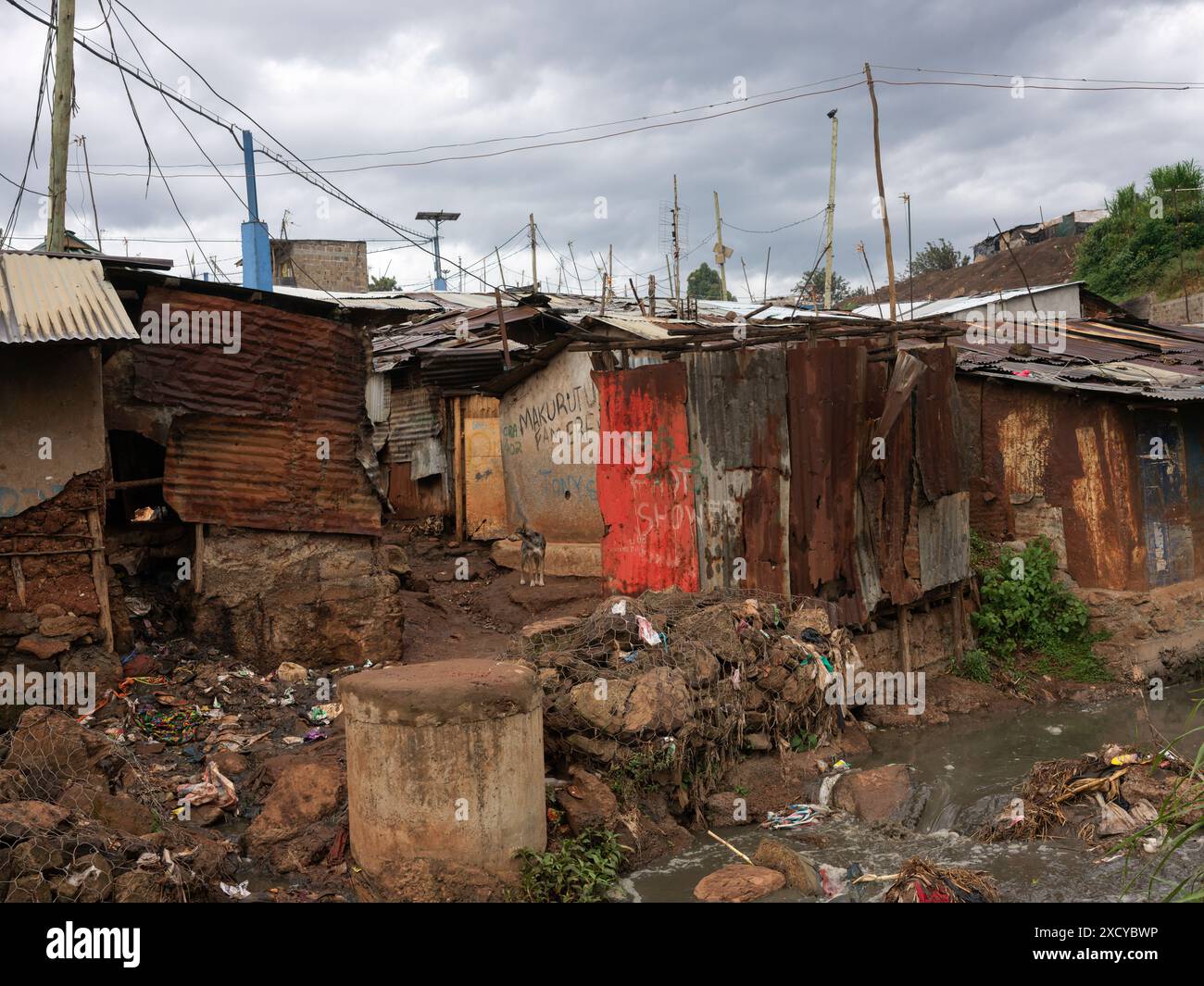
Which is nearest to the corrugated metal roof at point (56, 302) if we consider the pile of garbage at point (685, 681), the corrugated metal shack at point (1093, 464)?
the pile of garbage at point (685, 681)

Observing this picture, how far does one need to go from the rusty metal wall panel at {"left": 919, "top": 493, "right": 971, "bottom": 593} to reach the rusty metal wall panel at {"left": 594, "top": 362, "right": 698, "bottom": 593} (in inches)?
111

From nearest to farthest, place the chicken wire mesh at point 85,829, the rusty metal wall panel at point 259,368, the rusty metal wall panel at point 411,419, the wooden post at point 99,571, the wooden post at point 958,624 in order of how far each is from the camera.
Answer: the chicken wire mesh at point 85,829 < the wooden post at point 99,571 < the rusty metal wall panel at point 259,368 < the wooden post at point 958,624 < the rusty metal wall panel at point 411,419

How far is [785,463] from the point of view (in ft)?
32.9

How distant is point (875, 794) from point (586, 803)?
8.25 ft

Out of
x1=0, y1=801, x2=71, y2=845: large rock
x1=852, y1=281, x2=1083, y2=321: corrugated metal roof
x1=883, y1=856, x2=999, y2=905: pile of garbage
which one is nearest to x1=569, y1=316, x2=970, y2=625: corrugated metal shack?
x1=883, y1=856, x2=999, y2=905: pile of garbage

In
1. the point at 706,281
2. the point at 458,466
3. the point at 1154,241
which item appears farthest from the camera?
the point at 706,281

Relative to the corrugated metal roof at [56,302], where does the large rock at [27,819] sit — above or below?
below

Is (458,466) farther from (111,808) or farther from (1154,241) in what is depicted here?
(1154,241)

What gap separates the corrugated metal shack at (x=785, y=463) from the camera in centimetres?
1003

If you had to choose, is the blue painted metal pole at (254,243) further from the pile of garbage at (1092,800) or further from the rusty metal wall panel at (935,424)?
the pile of garbage at (1092,800)

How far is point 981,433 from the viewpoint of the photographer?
1313cm

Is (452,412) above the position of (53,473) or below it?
above

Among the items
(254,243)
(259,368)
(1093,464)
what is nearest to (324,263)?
(254,243)

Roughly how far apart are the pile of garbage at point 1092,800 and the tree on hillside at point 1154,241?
2132 centimetres
